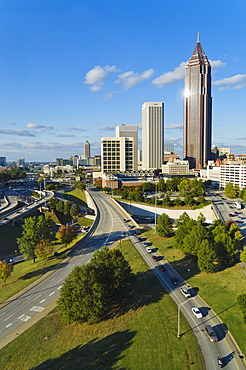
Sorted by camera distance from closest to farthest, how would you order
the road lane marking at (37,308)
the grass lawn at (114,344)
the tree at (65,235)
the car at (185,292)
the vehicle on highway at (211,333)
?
the grass lawn at (114,344), the vehicle on highway at (211,333), the road lane marking at (37,308), the car at (185,292), the tree at (65,235)

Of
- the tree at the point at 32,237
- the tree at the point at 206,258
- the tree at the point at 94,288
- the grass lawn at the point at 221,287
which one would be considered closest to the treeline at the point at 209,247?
the tree at the point at 206,258

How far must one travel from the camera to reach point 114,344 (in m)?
29.2

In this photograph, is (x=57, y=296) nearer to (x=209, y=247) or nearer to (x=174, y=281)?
(x=174, y=281)

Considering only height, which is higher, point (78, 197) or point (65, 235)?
point (78, 197)

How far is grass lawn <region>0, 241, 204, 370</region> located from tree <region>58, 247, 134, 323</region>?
2.22m

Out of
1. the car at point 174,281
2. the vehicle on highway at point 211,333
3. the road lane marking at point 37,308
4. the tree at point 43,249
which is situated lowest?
the road lane marking at point 37,308

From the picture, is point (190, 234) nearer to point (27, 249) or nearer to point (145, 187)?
point (27, 249)

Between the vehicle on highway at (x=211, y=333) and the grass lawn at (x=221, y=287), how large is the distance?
8.89 feet

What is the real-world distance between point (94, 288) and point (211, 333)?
1525 cm

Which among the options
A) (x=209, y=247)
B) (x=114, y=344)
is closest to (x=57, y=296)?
(x=114, y=344)

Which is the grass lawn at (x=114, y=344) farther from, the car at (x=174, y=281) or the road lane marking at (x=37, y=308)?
the car at (x=174, y=281)

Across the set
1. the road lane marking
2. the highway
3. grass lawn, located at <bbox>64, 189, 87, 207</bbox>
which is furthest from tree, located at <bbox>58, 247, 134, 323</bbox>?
grass lawn, located at <bbox>64, 189, 87, 207</bbox>

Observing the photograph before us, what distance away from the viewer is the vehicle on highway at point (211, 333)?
2925 centimetres

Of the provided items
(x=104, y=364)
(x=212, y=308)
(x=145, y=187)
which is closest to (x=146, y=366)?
(x=104, y=364)
